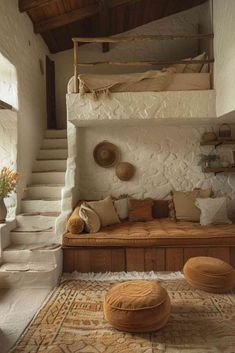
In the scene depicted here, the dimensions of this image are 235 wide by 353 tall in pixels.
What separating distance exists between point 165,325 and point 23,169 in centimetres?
303

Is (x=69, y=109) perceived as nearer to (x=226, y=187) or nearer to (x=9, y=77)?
(x=9, y=77)

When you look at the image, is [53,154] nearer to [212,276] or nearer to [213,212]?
[213,212]

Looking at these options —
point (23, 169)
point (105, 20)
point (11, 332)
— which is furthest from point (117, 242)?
point (105, 20)

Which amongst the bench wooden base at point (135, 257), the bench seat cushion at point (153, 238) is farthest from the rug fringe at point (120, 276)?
the bench seat cushion at point (153, 238)

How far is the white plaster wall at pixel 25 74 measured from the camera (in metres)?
3.77

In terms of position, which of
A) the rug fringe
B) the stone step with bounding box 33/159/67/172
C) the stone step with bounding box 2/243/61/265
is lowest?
the rug fringe

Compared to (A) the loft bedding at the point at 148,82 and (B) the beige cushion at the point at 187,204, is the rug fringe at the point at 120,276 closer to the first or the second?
(B) the beige cushion at the point at 187,204

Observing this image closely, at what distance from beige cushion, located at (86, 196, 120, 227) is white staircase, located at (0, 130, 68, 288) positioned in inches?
22.1

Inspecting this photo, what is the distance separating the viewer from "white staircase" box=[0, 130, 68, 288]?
128 inches

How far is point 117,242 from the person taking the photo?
354cm

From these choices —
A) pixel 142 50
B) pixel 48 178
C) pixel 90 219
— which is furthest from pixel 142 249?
pixel 142 50

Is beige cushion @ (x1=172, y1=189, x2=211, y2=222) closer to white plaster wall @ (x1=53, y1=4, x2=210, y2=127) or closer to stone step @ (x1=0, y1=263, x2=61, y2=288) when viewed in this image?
stone step @ (x1=0, y1=263, x2=61, y2=288)

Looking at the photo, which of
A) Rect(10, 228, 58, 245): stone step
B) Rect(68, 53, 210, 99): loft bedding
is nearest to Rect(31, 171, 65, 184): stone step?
Rect(10, 228, 58, 245): stone step

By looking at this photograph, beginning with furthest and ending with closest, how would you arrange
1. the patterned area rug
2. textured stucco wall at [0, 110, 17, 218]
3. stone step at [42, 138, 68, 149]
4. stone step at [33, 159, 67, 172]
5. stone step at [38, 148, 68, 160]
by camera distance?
stone step at [42, 138, 68, 149]
stone step at [38, 148, 68, 160]
stone step at [33, 159, 67, 172]
textured stucco wall at [0, 110, 17, 218]
the patterned area rug
